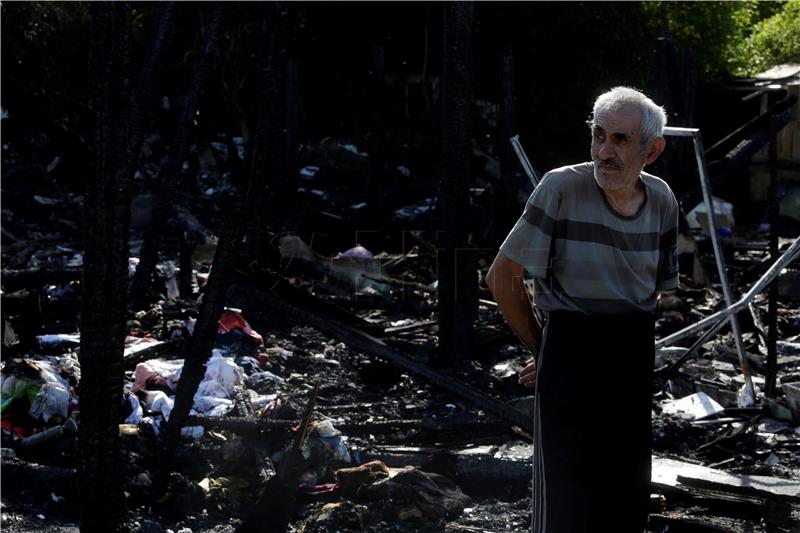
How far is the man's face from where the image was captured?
3.07 meters

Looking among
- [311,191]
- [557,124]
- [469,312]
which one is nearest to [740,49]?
[557,124]

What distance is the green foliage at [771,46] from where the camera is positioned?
2194 cm

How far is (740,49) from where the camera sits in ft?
88.9

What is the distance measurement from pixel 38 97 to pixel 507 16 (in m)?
10.3

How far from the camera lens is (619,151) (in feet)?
10.1

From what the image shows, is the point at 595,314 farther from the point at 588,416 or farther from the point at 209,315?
the point at 209,315

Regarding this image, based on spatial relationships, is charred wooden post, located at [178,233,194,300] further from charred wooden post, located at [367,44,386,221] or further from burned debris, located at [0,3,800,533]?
charred wooden post, located at [367,44,386,221]

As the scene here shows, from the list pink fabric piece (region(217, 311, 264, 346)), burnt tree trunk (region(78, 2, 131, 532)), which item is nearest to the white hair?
burnt tree trunk (region(78, 2, 131, 532))

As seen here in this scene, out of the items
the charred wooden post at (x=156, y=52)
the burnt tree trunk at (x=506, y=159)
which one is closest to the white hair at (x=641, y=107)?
the charred wooden post at (x=156, y=52)

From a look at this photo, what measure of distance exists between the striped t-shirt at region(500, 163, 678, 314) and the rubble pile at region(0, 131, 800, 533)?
0.84 feet

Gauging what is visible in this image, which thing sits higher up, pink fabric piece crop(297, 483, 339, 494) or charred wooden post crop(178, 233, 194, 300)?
charred wooden post crop(178, 233, 194, 300)

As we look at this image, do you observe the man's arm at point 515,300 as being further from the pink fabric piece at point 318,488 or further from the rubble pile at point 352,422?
the pink fabric piece at point 318,488

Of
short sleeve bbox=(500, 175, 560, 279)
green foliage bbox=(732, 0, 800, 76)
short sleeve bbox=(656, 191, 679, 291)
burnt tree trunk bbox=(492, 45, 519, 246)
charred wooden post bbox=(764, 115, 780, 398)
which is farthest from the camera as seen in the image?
green foliage bbox=(732, 0, 800, 76)

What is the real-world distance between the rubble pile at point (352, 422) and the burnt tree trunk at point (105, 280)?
162 mm
